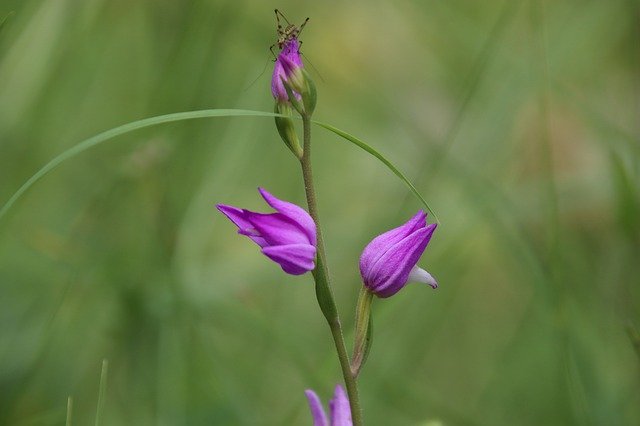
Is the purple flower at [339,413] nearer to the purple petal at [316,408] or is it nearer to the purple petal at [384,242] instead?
the purple petal at [316,408]

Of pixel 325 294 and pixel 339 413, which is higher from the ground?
pixel 325 294

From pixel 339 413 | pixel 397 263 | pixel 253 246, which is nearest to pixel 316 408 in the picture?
pixel 339 413

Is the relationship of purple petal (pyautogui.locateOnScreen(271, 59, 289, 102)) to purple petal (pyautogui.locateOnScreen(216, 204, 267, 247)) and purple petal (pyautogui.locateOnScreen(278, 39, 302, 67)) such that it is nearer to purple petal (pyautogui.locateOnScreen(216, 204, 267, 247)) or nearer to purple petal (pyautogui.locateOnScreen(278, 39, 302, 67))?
purple petal (pyautogui.locateOnScreen(278, 39, 302, 67))

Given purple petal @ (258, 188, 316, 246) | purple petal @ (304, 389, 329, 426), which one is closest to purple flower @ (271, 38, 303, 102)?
purple petal @ (258, 188, 316, 246)

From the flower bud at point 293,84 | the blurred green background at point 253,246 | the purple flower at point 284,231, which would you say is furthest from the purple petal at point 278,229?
the blurred green background at point 253,246

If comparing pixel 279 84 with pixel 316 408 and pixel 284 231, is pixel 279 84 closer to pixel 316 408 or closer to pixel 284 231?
pixel 284 231

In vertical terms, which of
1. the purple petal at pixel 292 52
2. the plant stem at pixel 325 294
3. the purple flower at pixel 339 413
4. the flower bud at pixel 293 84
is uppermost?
the purple petal at pixel 292 52

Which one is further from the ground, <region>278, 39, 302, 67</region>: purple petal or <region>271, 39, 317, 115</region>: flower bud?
<region>278, 39, 302, 67</region>: purple petal
